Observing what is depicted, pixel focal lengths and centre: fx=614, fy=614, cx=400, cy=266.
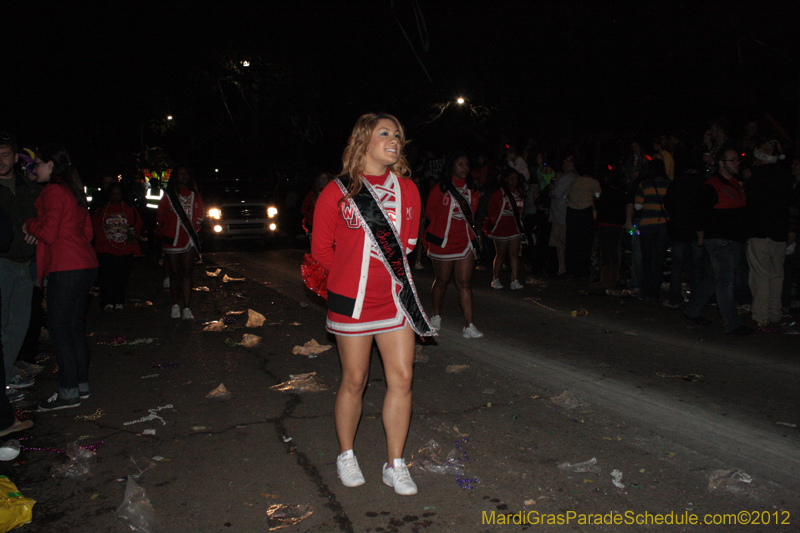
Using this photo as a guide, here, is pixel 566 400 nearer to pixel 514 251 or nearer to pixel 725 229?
pixel 725 229

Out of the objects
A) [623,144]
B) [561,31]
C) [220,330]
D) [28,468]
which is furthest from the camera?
[561,31]

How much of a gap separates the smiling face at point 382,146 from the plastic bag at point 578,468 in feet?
6.91

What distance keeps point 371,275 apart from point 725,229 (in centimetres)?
555

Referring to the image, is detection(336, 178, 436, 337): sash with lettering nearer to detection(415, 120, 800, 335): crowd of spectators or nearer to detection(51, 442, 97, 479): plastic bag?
detection(51, 442, 97, 479): plastic bag

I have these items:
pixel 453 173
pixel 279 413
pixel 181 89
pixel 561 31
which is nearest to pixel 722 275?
pixel 453 173

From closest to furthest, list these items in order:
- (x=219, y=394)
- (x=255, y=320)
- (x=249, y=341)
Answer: (x=219, y=394) → (x=249, y=341) → (x=255, y=320)

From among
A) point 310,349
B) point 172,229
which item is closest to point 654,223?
point 310,349

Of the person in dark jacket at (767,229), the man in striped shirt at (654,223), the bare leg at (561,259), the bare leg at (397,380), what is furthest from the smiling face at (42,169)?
the bare leg at (561,259)

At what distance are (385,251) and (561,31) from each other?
49.9 feet

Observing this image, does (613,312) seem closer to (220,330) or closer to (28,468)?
(220,330)

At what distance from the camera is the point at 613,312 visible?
8539 mm

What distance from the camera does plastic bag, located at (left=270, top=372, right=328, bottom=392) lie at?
5.31 m

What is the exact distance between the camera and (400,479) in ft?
11.3

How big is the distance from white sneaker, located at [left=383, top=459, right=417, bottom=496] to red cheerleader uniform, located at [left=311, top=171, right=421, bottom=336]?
31.2 inches
